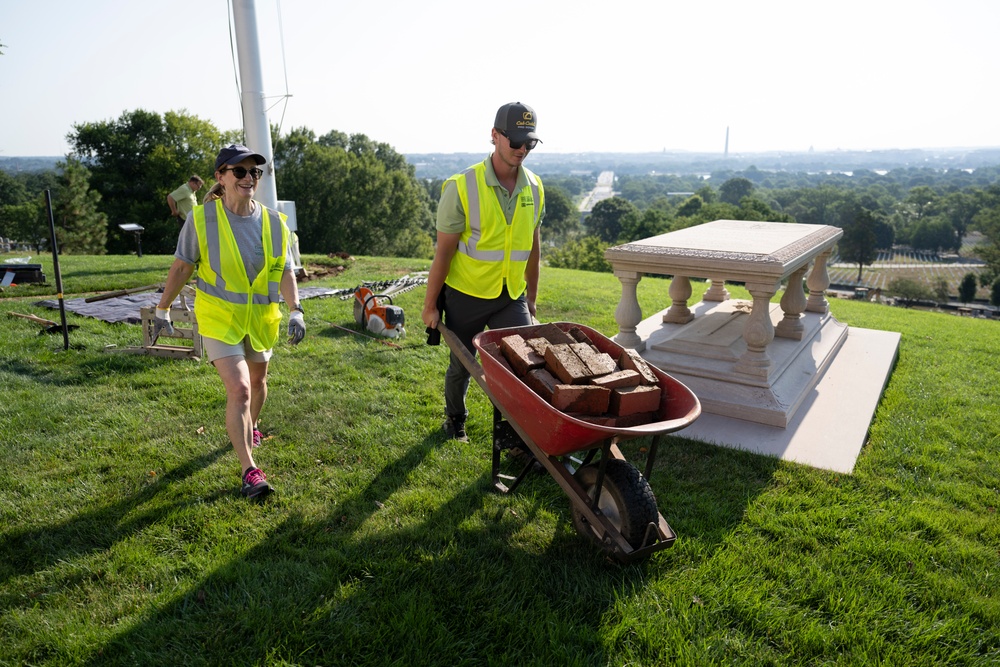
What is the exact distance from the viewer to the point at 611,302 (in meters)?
9.72

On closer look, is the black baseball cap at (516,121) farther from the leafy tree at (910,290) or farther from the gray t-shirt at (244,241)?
the leafy tree at (910,290)

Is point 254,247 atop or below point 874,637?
atop

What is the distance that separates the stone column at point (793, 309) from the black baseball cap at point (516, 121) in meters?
4.06

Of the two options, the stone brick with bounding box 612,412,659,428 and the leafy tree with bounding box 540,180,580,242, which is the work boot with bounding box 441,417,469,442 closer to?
the stone brick with bounding box 612,412,659,428

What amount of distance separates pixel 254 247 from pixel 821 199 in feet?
433

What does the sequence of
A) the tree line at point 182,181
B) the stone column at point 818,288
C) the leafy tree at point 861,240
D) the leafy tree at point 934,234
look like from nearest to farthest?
the stone column at point 818,288 → the tree line at point 182,181 → the leafy tree at point 861,240 → the leafy tree at point 934,234

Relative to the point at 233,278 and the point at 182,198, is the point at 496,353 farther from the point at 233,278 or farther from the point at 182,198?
the point at 182,198

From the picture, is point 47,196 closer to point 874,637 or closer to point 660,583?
point 660,583

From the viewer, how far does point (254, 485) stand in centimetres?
348

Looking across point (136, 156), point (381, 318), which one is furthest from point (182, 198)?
point (136, 156)

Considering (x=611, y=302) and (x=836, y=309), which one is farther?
(x=836, y=309)

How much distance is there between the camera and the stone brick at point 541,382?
2861 millimetres

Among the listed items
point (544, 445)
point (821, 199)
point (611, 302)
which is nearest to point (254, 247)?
point (544, 445)

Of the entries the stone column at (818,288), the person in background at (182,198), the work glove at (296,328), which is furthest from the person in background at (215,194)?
the person in background at (182,198)
